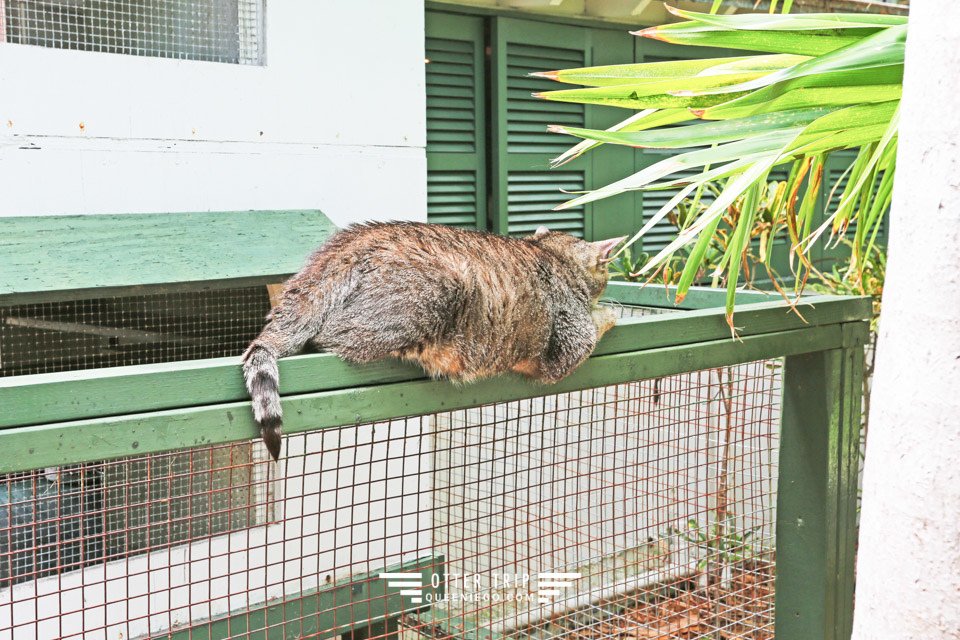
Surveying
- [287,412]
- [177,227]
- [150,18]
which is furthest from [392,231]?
[150,18]

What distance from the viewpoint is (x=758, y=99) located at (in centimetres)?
172

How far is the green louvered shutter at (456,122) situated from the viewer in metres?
4.67

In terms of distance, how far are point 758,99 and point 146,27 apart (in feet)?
8.86

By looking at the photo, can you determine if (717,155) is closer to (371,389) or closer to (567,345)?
(567,345)

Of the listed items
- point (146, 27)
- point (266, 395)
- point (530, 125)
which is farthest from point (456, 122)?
point (266, 395)

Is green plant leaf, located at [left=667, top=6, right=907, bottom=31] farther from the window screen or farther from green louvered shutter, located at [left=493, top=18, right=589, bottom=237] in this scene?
green louvered shutter, located at [left=493, top=18, right=589, bottom=237]

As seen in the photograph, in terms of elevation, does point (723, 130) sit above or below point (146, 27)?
below

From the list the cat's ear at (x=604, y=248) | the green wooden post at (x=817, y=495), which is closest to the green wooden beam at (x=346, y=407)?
the green wooden post at (x=817, y=495)

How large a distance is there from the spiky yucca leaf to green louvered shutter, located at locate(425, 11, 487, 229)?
270cm

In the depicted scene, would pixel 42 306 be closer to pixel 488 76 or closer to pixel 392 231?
pixel 392 231

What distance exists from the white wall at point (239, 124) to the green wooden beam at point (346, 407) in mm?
2212

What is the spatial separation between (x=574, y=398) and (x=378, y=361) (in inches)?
80.8

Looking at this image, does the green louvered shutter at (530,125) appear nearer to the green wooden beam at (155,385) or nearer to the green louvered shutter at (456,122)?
the green louvered shutter at (456,122)

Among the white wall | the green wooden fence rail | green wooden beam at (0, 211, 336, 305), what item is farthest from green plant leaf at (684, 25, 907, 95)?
the white wall
